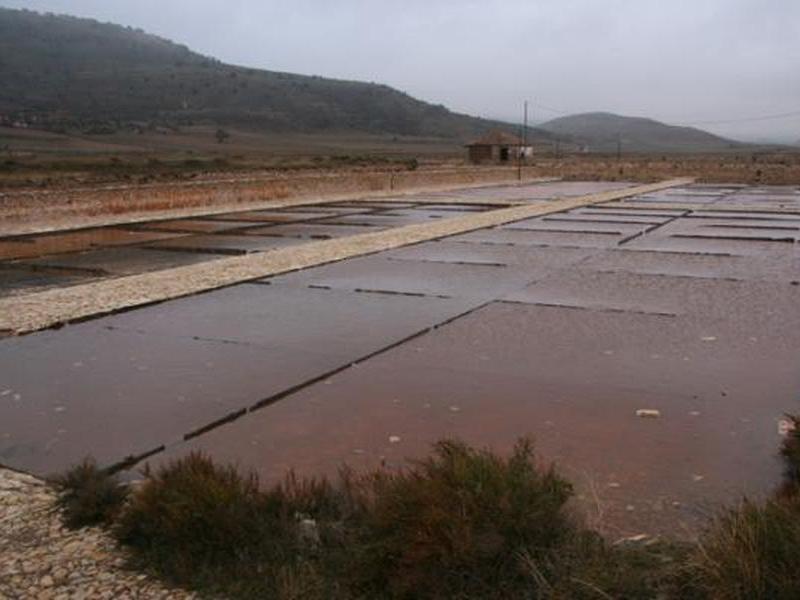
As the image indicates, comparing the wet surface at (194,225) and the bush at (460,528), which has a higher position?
the bush at (460,528)

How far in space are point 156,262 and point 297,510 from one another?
984 centimetres

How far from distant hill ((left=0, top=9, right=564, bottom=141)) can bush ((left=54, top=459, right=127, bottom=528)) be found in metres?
83.8

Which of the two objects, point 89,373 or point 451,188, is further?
point 451,188

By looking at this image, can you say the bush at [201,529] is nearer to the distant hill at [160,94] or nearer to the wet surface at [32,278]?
the wet surface at [32,278]

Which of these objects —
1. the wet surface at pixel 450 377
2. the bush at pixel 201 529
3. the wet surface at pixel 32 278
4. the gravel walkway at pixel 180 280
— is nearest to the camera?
the bush at pixel 201 529

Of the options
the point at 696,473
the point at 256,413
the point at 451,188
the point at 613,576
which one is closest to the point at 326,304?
the point at 256,413

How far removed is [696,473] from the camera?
14.9 feet

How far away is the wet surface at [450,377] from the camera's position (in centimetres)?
485

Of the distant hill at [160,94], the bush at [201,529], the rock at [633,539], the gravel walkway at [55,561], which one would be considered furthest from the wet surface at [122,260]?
the distant hill at [160,94]

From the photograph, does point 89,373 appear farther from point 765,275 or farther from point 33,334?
point 765,275

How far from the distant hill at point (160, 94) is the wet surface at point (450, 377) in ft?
261

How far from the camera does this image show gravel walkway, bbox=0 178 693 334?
350 inches

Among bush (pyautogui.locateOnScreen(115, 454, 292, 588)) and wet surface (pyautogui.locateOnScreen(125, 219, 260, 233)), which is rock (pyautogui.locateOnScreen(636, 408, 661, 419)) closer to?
bush (pyautogui.locateOnScreen(115, 454, 292, 588))

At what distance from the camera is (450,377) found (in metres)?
6.46
